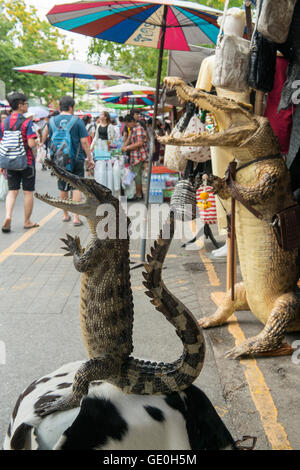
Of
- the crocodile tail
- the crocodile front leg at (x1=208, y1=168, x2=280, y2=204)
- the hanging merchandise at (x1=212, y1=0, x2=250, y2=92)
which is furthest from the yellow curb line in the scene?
the crocodile tail

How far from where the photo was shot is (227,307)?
408 cm

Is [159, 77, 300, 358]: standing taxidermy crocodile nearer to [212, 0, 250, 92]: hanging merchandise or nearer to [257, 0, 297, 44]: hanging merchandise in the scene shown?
[212, 0, 250, 92]: hanging merchandise

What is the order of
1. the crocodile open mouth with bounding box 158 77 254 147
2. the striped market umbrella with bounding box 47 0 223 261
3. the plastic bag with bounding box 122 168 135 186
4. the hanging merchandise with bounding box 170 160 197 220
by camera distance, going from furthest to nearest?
1. the plastic bag with bounding box 122 168 135 186
2. the striped market umbrella with bounding box 47 0 223 261
3. the crocodile open mouth with bounding box 158 77 254 147
4. the hanging merchandise with bounding box 170 160 197 220

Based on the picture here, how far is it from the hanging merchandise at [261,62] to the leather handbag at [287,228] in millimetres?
992

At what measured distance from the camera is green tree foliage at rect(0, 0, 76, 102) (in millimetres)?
20062

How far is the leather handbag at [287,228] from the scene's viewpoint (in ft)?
10.5

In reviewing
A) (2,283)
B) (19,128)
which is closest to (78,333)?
(2,283)

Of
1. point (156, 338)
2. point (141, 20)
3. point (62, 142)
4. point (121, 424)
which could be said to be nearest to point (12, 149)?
point (62, 142)

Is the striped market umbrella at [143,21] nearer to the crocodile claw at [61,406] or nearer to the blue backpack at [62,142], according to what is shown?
the blue backpack at [62,142]

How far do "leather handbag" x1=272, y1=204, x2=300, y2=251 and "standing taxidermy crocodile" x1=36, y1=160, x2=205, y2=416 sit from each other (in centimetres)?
152

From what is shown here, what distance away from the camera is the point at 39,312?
4.55 meters

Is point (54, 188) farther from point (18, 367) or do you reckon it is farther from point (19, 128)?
point (18, 367)

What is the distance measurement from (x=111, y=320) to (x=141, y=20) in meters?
4.73
